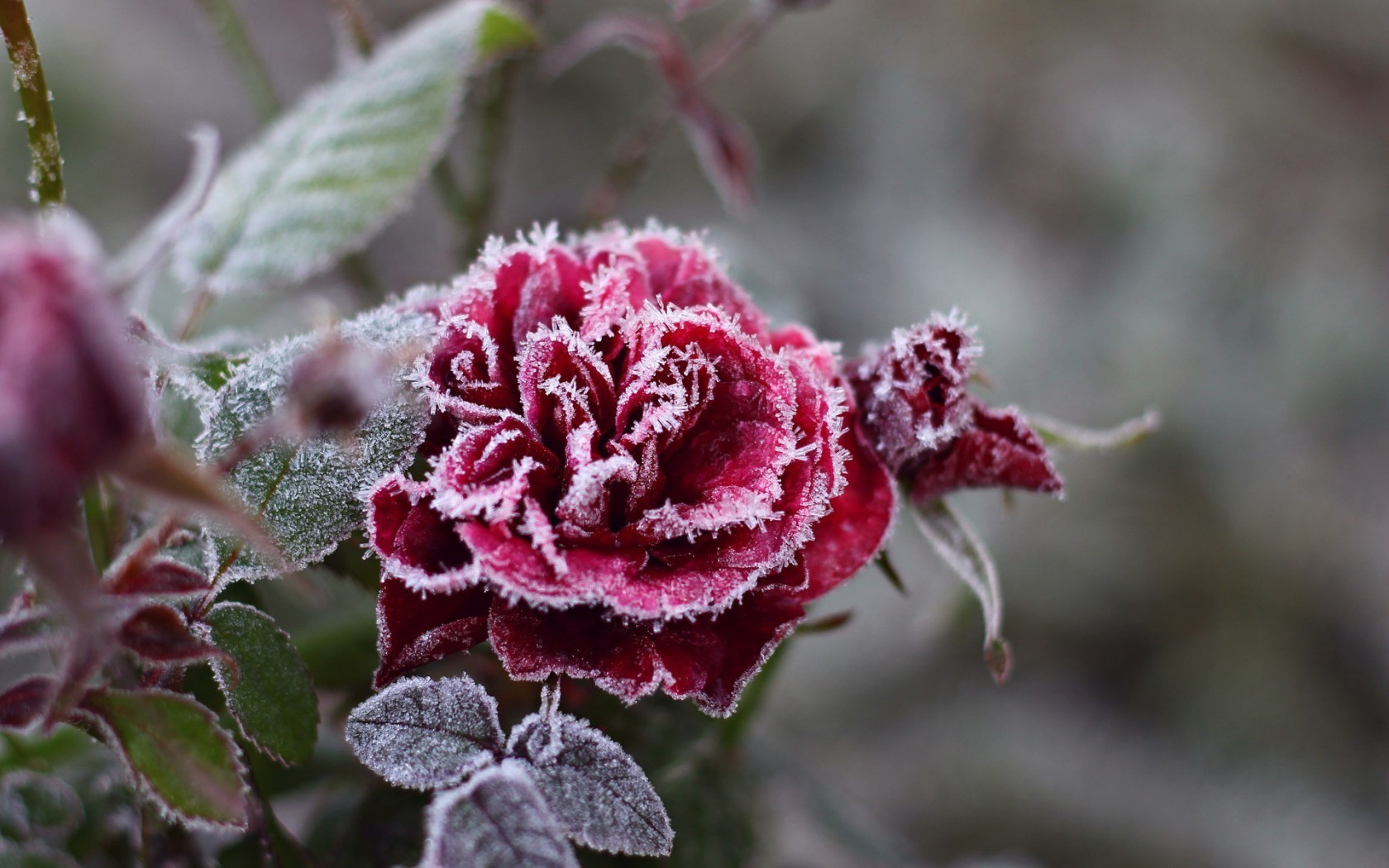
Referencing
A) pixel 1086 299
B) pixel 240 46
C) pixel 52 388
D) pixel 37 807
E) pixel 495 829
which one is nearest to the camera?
pixel 52 388

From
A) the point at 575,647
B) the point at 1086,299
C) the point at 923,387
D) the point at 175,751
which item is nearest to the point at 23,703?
the point at 175,751

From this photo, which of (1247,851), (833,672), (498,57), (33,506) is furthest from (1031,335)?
(33,506)

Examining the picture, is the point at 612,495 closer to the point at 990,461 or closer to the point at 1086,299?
the point at 990,461

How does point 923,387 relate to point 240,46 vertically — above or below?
below

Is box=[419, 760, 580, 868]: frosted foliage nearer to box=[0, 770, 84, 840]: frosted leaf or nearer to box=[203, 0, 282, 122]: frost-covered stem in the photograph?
box=[0, 770, 84, 840]: frosted leaf

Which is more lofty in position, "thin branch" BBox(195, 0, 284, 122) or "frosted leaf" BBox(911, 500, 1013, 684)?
"thin branch" BBox(195, 0, 284, 122)

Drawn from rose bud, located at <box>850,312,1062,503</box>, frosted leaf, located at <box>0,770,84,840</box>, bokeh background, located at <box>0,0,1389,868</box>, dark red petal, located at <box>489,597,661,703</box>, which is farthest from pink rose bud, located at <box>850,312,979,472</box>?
bokeh background, located at <box>0,0,1389,868</box>

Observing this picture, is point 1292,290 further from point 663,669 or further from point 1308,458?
point 663,669
